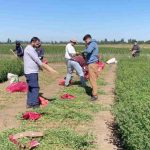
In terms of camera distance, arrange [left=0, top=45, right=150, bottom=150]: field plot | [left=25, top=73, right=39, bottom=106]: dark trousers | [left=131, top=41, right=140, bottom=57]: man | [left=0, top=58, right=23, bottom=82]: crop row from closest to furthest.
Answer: [left=0, top=45, right=150, bottom=150]: field plot
[left=25, top=73, right=39, bottom=106]: dark trousers
[left=0, top=58, right=23, bottom=82]: crop row
[left=131, top=41, right=140, bottom=57]: man

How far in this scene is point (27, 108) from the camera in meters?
11.7

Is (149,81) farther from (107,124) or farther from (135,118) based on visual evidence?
(135,118)

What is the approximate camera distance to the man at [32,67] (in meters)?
11.4

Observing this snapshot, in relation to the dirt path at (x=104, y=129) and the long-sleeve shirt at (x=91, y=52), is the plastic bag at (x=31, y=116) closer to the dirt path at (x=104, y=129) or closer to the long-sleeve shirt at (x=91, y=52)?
the dirt path at (x=104, y=129)

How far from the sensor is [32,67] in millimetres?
11555

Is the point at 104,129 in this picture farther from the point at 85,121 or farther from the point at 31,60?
the point at 31,60

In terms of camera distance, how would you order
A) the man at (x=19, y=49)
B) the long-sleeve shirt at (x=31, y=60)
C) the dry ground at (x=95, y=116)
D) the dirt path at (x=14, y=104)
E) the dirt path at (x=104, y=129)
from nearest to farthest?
1. the dirt path at (x=104, y=129)
2. the dry ground at (x=95, y=116)
3. the dirt path at (x=14, y=104)
4. the long-sleeve shirt at (x=31, y=60)
5. the man at (x=19, y=49)

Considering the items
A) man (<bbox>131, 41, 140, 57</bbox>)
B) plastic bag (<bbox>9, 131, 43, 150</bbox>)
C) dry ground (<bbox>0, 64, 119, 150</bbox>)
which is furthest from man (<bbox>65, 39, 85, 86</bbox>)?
man (<bbox>131, 41, 140, 57</bbox>)

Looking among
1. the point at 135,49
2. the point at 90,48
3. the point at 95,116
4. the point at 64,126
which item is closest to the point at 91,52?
the point at 90,48

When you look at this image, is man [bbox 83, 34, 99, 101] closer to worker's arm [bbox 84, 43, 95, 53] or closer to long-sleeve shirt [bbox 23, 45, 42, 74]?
worker's arm [bbox 84, 43, 95, 53]

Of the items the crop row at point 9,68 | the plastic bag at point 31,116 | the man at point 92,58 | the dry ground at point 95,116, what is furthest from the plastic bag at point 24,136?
the crop row at point 9,68

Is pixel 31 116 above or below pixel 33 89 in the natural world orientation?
below

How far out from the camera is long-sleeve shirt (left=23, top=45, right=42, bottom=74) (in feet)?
37.3

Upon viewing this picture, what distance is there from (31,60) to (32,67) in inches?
8.2
